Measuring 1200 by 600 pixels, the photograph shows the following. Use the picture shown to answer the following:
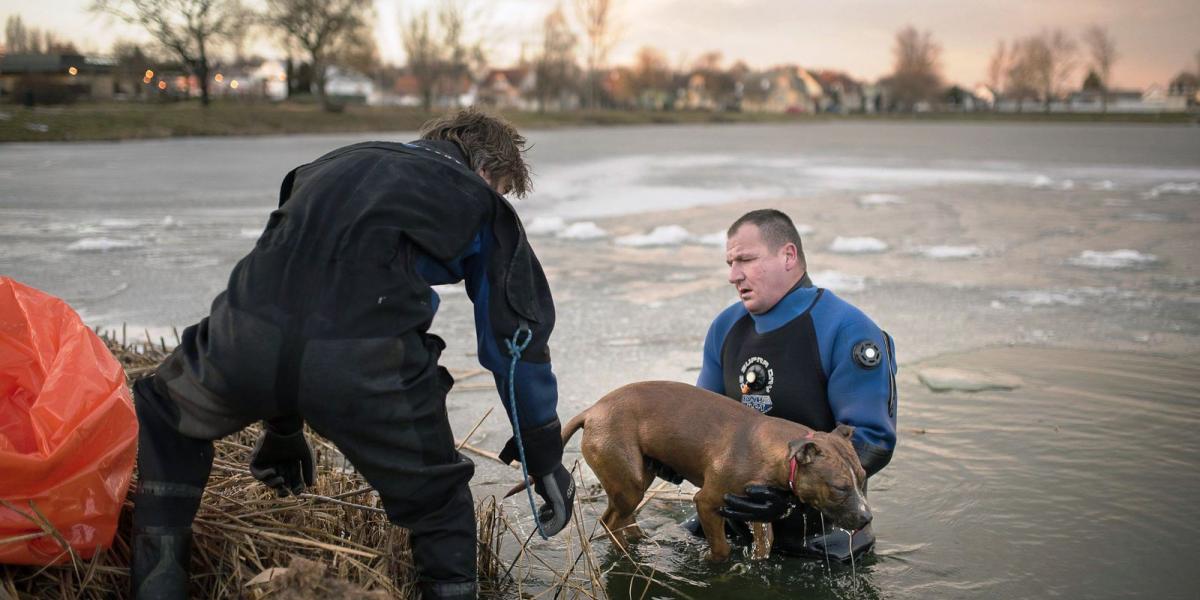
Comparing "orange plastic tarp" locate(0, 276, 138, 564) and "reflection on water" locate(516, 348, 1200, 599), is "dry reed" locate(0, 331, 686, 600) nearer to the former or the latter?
"orange plastic tarp" locate(0, 276, 138, 564)

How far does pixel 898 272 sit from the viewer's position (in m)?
8.77

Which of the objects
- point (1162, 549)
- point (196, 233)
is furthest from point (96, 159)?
point (1162, 549)

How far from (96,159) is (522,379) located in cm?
2075

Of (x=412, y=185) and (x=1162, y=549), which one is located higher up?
(x=412, y=185)

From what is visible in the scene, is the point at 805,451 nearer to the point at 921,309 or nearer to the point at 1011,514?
the point at 1011,514

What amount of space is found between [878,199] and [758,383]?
465 inches

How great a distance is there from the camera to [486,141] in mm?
2854

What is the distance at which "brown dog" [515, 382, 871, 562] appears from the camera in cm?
299

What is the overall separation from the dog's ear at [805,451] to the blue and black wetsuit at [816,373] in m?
0.56

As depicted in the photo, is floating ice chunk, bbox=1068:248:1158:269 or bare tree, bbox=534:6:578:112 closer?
floating ice chunk, bbox=1068:248:1158:269

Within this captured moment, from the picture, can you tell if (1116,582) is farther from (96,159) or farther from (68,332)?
(96,159)

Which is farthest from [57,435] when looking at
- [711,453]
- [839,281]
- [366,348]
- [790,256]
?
[839,281]

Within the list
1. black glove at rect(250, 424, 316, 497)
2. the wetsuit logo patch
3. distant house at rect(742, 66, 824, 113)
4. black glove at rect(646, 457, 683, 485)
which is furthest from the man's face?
distant house at rect(742, 66, 824, 113)

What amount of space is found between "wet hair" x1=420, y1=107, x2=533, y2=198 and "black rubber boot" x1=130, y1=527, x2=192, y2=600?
1.35m
